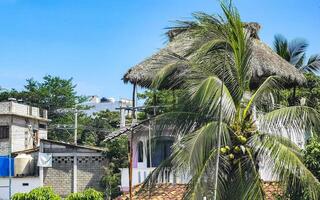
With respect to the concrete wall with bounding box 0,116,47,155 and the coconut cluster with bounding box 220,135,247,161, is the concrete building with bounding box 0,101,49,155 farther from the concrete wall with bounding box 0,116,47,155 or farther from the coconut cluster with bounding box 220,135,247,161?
the coconut cluster with bounding box 220,135,247,161

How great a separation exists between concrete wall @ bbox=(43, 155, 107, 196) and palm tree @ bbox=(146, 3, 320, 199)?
16.2m

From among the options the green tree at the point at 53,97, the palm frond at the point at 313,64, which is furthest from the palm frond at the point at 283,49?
the green tree at the point at 53,97

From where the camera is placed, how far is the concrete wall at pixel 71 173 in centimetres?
2698

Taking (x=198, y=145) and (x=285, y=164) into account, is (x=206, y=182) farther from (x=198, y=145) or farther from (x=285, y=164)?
(x=285, y=164)

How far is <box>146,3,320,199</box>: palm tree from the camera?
10.2 metres

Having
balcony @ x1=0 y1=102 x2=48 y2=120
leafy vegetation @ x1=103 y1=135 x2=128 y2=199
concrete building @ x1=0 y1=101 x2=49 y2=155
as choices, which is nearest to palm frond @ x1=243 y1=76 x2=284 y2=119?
leafy vegetation @ x1=103 y1=135 x2=128 y2=199

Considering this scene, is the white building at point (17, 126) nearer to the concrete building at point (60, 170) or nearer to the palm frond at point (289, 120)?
the concrete building at point (60, 170)

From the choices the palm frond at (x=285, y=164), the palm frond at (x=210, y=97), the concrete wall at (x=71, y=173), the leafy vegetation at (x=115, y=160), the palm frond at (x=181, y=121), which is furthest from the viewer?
the concrete wall at (x=71, y=173)

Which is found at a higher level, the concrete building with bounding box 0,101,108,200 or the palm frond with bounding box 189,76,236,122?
the palm frond with bounding box 189,76,236,122

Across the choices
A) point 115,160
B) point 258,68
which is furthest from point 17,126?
point 258,68

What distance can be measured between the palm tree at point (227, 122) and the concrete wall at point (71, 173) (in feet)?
53.1

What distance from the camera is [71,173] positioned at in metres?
26.9

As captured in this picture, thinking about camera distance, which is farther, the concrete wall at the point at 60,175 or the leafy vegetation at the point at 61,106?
the leafy vegetation at the point at 61,106

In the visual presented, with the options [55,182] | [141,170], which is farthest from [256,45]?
[55,182]
